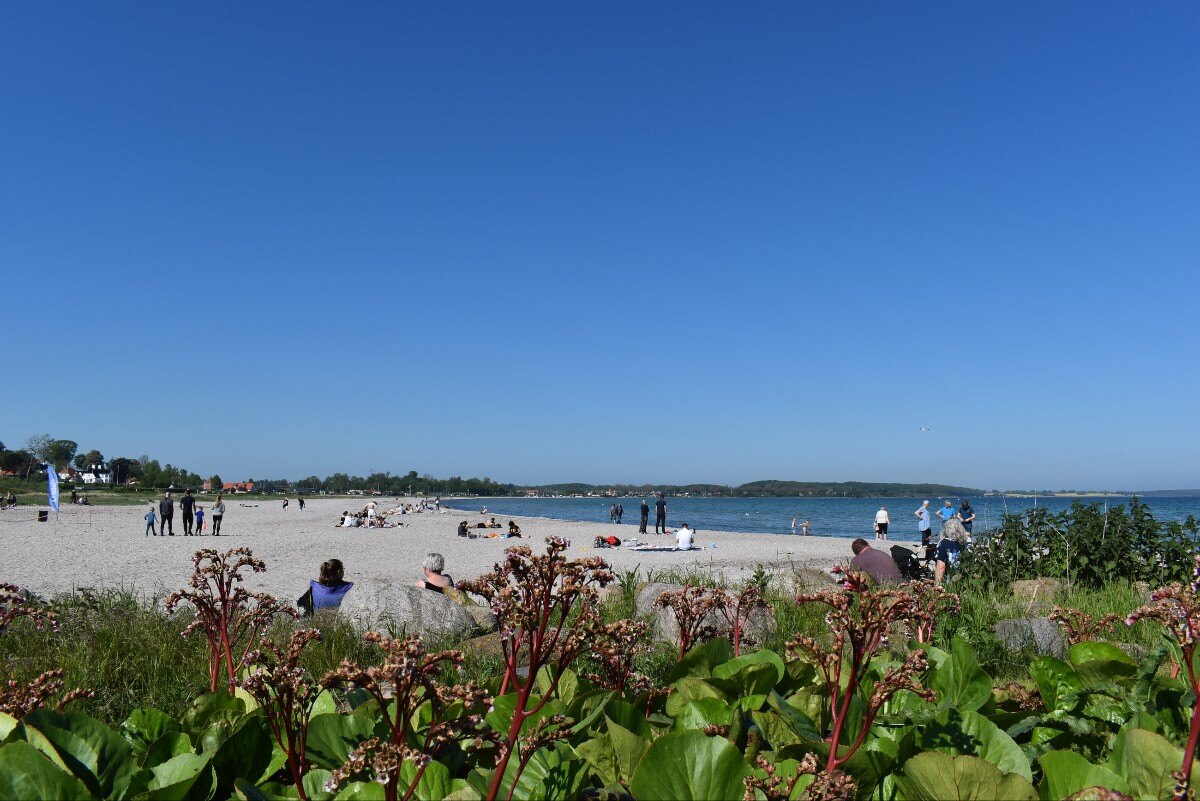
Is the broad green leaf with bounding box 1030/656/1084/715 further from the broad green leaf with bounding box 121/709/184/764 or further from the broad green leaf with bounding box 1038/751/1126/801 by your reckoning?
the broad green leaf with bounding box 121/709/184/764

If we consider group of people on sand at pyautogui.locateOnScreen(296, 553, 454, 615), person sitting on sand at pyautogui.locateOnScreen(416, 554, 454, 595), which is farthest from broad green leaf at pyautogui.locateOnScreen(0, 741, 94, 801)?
person sitting on sand at pyautogui.locateOnScreen(416, 554, 454, 595)

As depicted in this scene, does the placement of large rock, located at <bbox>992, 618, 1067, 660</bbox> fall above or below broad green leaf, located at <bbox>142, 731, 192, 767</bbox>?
below

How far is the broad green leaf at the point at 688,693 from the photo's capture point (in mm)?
2062

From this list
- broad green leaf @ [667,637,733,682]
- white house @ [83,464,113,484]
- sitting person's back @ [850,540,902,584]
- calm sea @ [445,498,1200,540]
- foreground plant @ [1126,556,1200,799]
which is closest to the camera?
foreground plant @ [1126,556,1200,799]

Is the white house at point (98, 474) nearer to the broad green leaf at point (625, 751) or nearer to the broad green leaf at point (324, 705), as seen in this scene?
the broad green leaf at point (324, 705)

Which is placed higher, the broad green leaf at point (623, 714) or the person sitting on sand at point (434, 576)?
the broad green leaf at point (623, 714)

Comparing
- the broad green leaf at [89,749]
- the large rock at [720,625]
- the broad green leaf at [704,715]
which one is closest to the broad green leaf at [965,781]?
the broad green leaf at [704,715]

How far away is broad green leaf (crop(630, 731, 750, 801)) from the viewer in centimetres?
127

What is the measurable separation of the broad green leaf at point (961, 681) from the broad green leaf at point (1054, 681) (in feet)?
Answer: 0.72

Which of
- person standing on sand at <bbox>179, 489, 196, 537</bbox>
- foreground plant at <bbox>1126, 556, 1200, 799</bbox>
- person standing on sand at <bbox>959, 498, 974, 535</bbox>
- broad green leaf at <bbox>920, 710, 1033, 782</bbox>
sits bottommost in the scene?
person standing on sand at <bbox>179, 489, 196, 537</bbox>

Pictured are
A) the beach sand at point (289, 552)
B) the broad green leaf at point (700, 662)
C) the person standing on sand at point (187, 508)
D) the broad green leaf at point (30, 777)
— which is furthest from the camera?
the person standing on sand at point (187, 508)

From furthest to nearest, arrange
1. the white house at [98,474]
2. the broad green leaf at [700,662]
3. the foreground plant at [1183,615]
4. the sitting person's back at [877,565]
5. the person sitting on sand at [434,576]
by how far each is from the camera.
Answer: the white house at [98,474] < the sitting person's back at [877,565] < the person sitting on sand at [434,576] < the broad green leaf at [700,662] < the foreground plant at [1183,615]

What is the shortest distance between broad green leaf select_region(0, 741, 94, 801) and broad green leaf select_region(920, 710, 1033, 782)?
62.0 inches

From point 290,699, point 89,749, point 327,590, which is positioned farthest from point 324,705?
point 327,590
